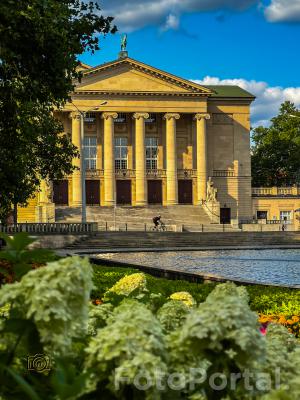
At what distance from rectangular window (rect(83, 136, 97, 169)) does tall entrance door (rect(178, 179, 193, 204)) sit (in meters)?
11.5

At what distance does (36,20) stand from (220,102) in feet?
233

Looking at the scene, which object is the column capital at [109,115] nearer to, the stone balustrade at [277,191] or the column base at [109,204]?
the column base at [109,204]

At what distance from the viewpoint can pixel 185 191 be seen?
269 ft

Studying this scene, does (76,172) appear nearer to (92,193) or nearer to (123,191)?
(92,193)

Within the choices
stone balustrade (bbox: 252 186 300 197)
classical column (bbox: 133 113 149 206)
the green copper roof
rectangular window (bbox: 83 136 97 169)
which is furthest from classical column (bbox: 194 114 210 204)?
rectangular window (bbox: 83 136 97 169)

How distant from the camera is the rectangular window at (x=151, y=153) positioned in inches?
3275

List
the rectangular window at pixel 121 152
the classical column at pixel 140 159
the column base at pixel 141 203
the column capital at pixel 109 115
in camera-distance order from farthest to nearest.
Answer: the rectangular window at pixel 121 152
the classical column at pixel 140 159
the column capital at pixel 109 115
the column base at pixel 141 203

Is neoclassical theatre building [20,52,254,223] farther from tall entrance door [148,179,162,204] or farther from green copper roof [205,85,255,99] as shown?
green copper roof [205,85,255,99]

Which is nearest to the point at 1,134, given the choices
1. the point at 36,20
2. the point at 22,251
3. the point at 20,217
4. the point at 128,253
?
the point at 36,20

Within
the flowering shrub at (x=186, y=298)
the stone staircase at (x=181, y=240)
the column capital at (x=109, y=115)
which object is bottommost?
the stone staircase at (x=181, y=240)

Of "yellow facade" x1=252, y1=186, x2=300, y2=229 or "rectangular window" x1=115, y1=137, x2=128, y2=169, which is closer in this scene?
"rectangular window" x1=115, y1=137, x2=128, y2=169

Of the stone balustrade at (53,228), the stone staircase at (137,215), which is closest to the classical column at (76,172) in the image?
the stone staircase at (137,215)

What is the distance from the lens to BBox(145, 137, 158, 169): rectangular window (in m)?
83.2

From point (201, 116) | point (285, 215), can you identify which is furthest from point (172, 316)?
point (285, 215)
